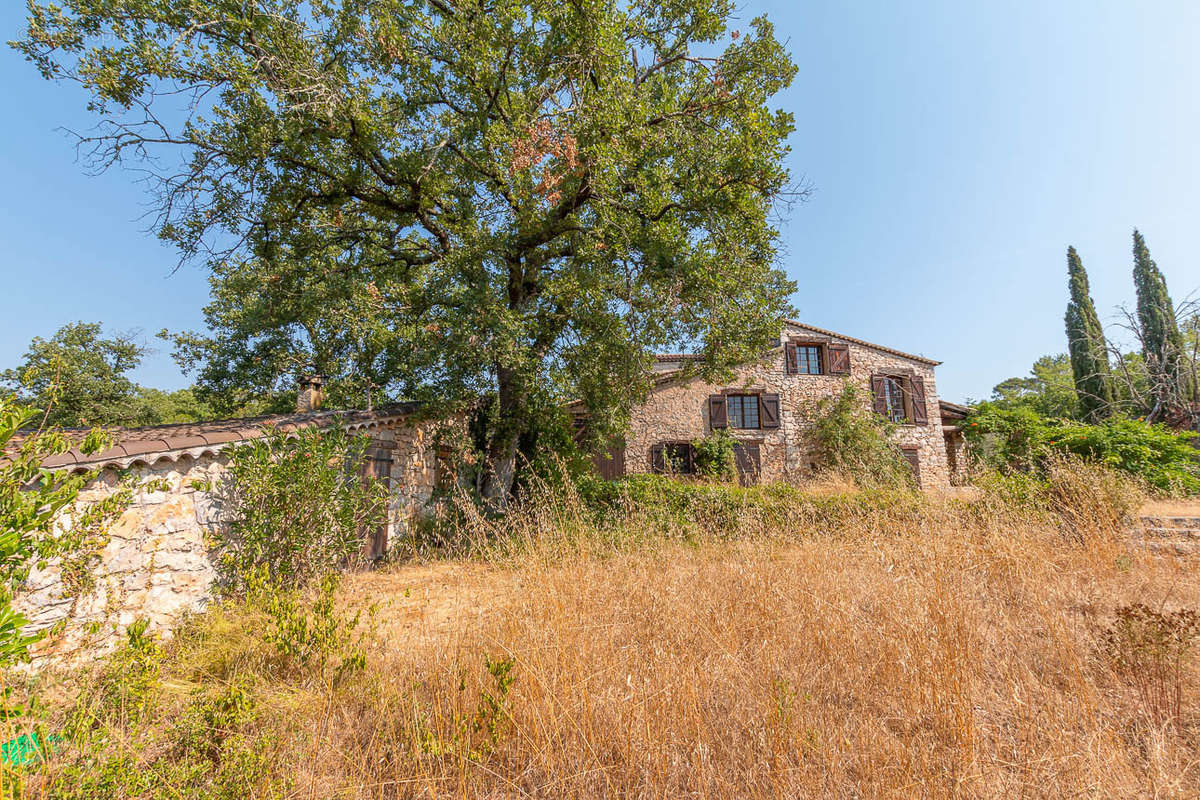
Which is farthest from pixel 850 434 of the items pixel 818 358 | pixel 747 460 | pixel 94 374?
pixel 94 374

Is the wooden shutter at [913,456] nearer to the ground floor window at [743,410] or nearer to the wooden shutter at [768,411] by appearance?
the wooden shutter at [768,411]

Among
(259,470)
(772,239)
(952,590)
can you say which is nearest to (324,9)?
(259,470)

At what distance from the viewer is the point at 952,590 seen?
3129mm

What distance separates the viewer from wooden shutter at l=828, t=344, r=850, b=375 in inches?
663

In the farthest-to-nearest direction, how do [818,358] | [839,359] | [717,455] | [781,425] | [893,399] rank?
[893,399]
[818,358]
[839,359]
[781,425]
[717,455]

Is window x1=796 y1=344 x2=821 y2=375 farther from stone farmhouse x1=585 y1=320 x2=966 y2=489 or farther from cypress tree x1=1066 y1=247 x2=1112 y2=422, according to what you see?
cypress tree x1=1066 y1=247 x2=1112 y2=422

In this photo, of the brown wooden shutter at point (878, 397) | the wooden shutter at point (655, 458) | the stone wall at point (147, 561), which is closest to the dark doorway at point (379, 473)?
the stone wall at point (147, 561)

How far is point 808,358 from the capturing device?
56.1 feet

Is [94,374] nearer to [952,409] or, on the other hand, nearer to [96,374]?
[96,374]

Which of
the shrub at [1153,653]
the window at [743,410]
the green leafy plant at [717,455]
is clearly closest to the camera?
the shrub at [1153,653]

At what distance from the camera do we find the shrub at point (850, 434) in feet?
48.9

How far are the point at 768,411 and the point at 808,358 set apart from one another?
2.74 m

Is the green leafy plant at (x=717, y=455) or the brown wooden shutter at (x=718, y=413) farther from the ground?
the brown wooden shutter at (x=718, y=413)

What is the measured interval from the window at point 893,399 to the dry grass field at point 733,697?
45.6ft
